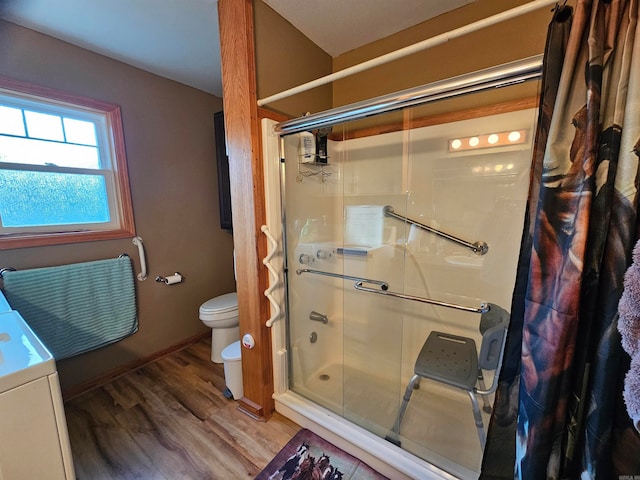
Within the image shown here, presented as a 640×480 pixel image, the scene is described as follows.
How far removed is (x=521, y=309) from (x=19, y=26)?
2.75 meters

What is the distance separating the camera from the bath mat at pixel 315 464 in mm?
1205

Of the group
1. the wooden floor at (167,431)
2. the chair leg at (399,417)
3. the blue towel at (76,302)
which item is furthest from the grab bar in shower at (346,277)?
the blue towel at (76,302)

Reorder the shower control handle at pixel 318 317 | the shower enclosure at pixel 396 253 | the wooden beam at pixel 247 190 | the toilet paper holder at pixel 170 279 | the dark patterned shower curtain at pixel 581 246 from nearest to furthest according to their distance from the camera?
the dark patterned shower curtain at pixel 581 246, the wooden beam at pixel 247 190, the shower enclosure at pixel 396 253, the shower control handle at pixel 318 317, the toilet paper holder at pixel 170 279

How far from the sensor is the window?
150cm

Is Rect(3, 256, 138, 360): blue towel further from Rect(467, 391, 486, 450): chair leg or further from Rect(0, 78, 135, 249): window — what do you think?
Rect(467, 391, 486, 450): chair leg

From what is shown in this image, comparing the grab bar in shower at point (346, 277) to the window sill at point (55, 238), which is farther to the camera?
the grab bar in shower at point (346, 277)

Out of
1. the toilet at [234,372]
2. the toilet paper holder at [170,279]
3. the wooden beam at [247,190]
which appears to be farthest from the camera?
the toilet paper holder at [170,279]

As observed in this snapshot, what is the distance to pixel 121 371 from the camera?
193 centimetres

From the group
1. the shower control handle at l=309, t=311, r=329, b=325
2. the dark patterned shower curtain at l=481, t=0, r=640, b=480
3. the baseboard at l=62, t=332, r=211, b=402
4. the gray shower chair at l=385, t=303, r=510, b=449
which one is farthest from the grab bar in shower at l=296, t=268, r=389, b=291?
the baseboard at l=62, t=332, r=211, b=402

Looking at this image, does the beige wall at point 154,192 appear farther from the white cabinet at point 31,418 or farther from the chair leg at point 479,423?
the chair leg at point 479,423

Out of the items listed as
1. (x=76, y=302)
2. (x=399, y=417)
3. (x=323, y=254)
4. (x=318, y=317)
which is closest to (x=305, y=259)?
(x=323, y=254)

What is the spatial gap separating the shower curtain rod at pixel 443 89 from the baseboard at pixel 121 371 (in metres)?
2.15

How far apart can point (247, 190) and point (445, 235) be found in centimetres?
125

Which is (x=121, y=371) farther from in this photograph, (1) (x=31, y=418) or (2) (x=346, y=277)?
(2) (x=346, y=277)
